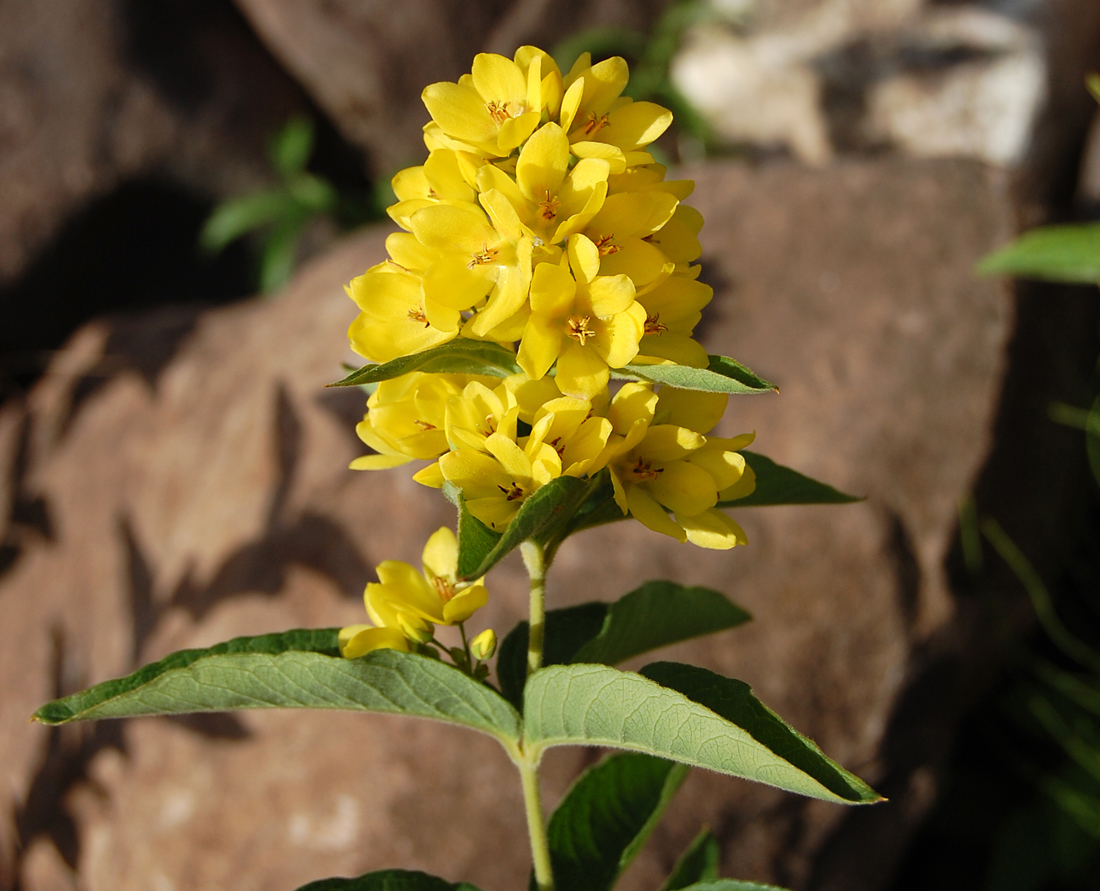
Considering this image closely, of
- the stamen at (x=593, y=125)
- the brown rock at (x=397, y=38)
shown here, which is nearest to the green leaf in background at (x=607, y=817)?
the stamen at (x=593, y=125)

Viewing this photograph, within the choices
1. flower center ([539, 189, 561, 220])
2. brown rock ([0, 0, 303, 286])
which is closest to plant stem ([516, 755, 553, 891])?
flower center ([539, 189, 561, 220])

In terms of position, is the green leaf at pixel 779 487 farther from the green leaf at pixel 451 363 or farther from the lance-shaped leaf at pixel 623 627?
the green leaf at pixel 451 363

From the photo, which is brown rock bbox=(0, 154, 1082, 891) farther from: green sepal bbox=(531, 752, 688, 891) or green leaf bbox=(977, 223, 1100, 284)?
green sepal bbox=(531, 752, 688, 891)

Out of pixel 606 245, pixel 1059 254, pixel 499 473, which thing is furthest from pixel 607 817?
pixel 1059 254

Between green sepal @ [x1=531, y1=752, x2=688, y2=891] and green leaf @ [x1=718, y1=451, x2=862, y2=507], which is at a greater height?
green leaf @ [x1=718, y1=451, x2=862, y2=507]

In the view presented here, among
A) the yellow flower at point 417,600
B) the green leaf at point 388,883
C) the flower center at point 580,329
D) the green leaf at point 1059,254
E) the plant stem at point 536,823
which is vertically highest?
the flower center at point 580,329

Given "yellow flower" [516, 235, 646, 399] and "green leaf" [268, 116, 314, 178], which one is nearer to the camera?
"yellow flower" [516, 235, 646, 399]

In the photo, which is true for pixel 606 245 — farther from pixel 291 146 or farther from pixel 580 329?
pixel 291 146
